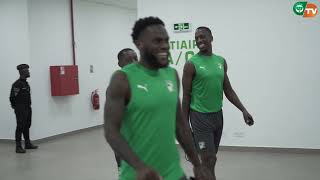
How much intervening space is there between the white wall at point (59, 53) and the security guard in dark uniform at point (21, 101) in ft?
1.90

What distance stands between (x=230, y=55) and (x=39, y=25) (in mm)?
3527

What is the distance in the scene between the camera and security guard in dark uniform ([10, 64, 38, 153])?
6.69 metres

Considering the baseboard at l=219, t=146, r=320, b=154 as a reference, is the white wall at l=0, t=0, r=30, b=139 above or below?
above

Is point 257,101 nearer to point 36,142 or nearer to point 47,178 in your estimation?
point 47,178

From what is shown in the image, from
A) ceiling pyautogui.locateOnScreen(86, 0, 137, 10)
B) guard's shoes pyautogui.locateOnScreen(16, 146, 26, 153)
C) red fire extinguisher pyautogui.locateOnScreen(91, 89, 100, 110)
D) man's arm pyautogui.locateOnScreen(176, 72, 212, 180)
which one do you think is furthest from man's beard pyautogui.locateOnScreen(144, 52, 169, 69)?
ceiling pyautogui.locateOnScreen(86, 0, 137, 10)

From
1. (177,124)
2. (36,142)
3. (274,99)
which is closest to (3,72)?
(36,142)

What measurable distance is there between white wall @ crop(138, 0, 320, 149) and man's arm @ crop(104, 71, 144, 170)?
15.4 ft

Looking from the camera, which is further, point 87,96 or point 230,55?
point 87,96

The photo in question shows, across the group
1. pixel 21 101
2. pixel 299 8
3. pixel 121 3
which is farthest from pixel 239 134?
pixel 121 3

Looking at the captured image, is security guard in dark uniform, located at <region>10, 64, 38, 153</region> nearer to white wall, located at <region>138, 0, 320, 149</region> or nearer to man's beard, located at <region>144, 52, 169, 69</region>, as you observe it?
white wall, located at <region>138, 0, 320, 149</region>

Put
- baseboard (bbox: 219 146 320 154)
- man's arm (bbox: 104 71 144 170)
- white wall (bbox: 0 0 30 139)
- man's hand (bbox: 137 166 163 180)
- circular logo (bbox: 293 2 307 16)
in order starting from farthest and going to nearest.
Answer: white wall (bbox: 0 0 30 139), baseboard (bbox: 219 146 320 154), circular logo (bbox: 293 2 307 16), man's arm (bbox: 104 71 144 170), man's hand (bbox: 137 166 163 180)

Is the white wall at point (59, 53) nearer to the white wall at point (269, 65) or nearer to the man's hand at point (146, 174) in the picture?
the white wall at point (269, 65)

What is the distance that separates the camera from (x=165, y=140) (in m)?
1.96

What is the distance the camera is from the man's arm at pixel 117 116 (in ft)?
5.87
